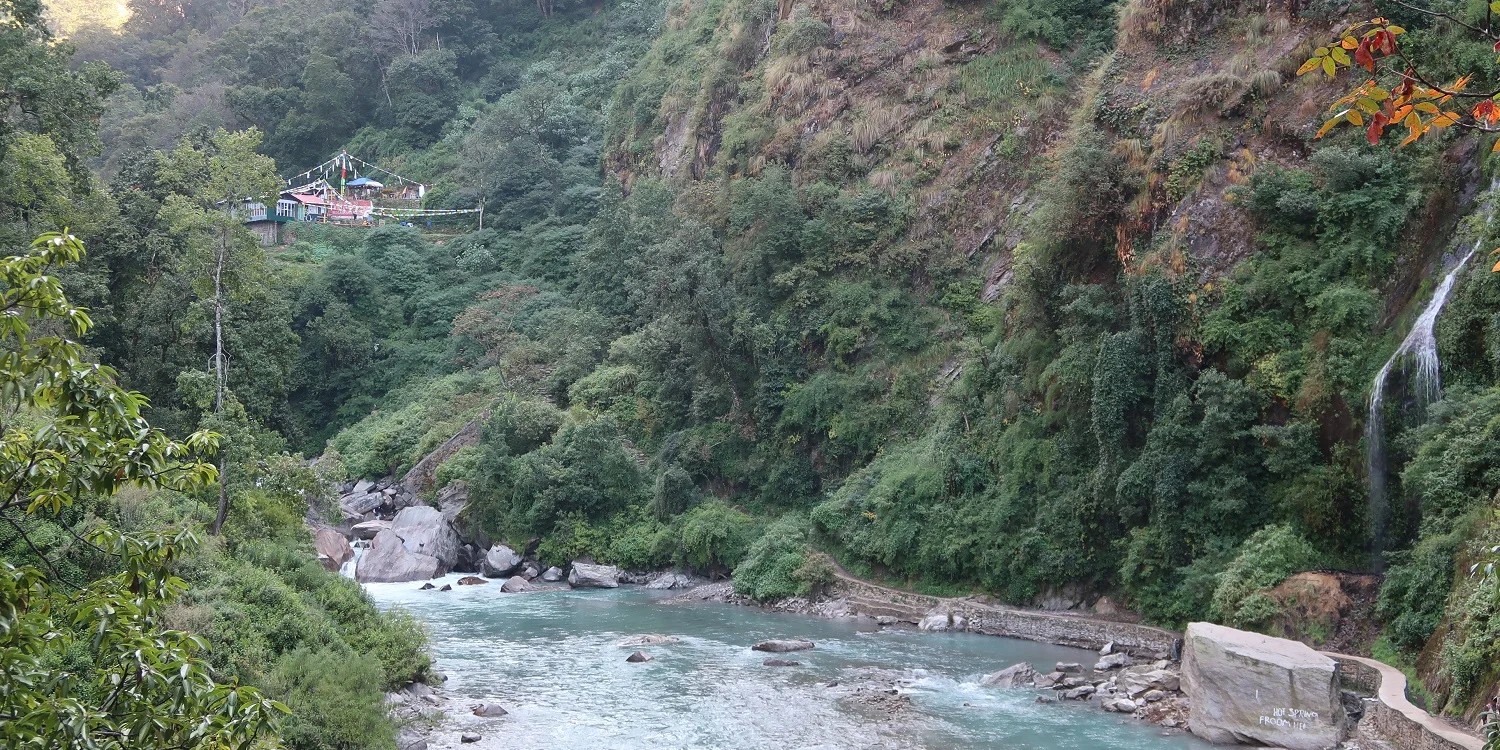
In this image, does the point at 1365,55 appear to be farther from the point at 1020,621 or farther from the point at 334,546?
the point at 334,546

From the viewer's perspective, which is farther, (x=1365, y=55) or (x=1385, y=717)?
(x=1385, y=717)

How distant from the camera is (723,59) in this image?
45.1 meters

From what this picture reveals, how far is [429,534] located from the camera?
108 ft

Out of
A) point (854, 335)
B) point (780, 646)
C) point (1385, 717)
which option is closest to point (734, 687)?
point (780, 646)

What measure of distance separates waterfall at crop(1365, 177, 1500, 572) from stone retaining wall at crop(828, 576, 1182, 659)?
4044mm

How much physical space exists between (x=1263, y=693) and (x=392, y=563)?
23777mm

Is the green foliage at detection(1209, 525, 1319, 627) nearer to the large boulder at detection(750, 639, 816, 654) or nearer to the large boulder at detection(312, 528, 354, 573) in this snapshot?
the large boulder at detection(750, 639, 816, 654)

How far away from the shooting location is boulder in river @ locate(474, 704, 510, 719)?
17297 mm

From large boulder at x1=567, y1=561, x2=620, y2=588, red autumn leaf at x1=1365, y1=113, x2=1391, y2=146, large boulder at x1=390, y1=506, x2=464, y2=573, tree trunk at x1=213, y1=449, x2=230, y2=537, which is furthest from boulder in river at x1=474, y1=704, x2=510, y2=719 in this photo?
red autumn leaf at x1=1365, y1=113, x2=1391, y2=146

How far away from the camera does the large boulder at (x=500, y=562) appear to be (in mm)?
32500

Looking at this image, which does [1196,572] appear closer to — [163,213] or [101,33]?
[163,213]

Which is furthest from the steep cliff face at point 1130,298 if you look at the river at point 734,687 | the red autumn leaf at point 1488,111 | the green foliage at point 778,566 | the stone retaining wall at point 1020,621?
the red autumn leaf at point 1488,111

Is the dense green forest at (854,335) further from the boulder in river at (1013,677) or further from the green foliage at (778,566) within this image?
the boulder in river at (1013,677)

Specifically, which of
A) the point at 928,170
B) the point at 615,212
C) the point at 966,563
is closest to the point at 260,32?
the point at 615,212
